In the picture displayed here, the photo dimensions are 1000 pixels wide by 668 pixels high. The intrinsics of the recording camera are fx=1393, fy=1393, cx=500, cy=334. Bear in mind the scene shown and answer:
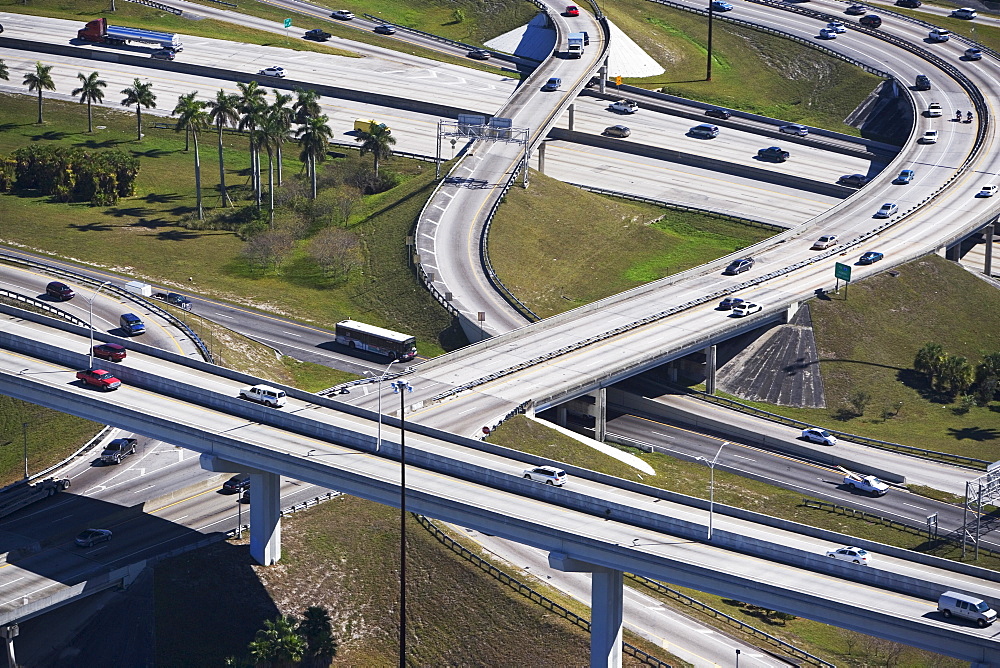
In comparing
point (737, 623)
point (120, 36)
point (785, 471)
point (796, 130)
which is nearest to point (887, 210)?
point (796, 130)

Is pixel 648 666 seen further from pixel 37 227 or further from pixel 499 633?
pixel 37 227

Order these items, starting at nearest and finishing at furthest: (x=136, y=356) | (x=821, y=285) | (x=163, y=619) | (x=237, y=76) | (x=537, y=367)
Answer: (x=163, y=619)
(x=136, y=356)
(x=537, y=367)
(x=821, y=285)
(x=237, y=76)

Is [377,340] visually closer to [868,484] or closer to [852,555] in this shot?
[868,484]

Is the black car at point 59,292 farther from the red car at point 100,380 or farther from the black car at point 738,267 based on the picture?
the black car at point 738,267

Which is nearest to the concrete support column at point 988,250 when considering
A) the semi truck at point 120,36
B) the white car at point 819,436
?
the white car at point 819,436

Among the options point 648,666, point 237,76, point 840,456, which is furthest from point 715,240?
point 648,666

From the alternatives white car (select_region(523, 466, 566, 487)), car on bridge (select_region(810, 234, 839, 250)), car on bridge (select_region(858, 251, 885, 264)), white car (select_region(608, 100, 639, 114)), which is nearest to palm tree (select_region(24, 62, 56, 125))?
white car (select_region(608, 100, 639, 114))
